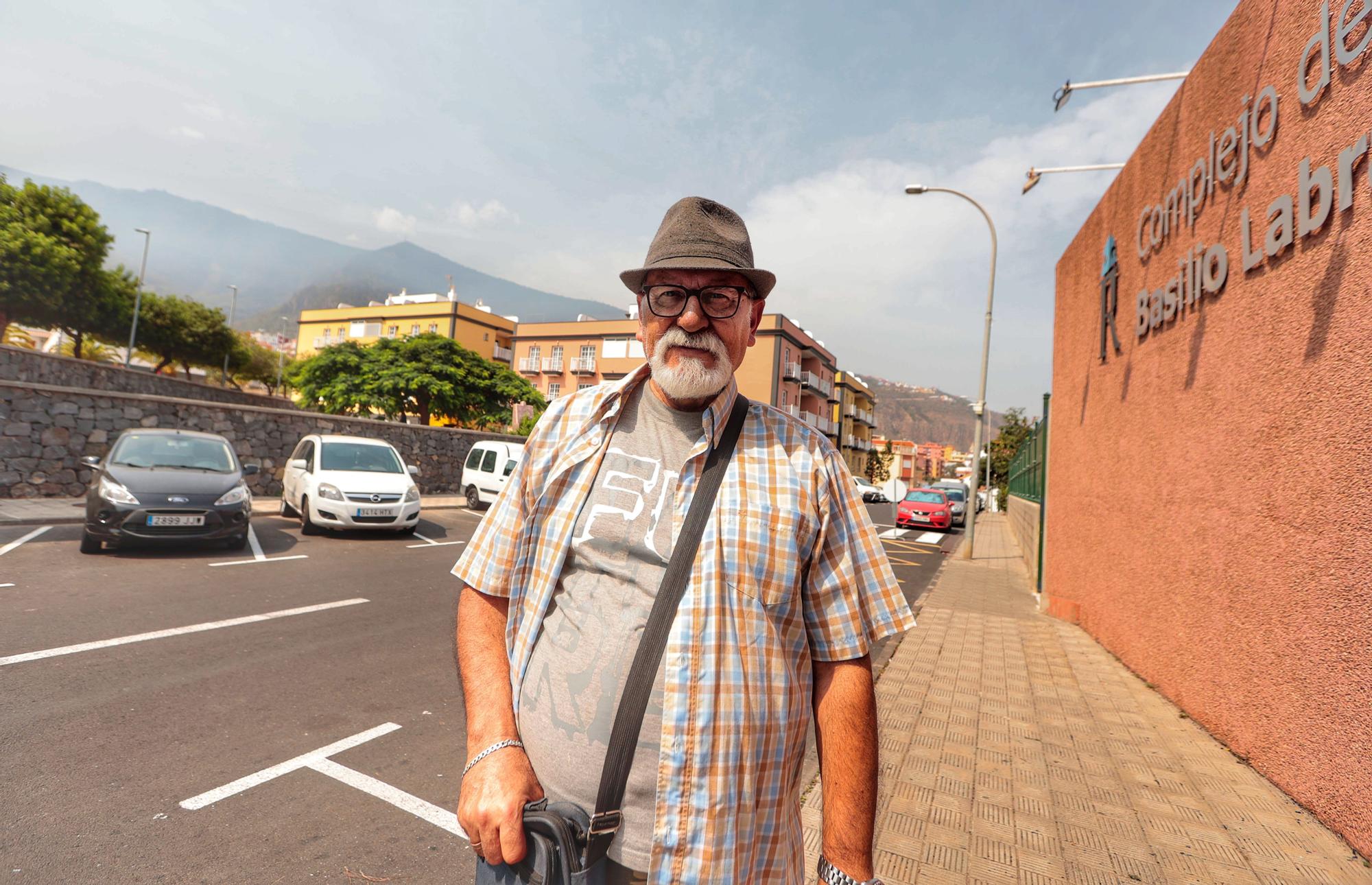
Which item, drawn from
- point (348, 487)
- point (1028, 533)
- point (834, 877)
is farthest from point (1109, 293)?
point (348, 487)

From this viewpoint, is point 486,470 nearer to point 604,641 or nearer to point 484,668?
point 484,668

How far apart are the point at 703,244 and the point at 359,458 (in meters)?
11.6

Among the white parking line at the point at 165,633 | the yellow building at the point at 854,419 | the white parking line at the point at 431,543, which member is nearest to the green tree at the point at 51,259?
the white parking line at the point at 431,543

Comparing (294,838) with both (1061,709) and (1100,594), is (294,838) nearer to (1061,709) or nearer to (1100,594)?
(1061,709)

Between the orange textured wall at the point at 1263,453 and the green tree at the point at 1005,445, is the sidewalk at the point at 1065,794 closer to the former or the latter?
the orange textured wall at the point at 1263,453

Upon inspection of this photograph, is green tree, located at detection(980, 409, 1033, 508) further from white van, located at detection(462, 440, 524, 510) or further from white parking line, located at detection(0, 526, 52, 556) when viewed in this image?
white parking line, located at detection(0, 526, 52, 556)

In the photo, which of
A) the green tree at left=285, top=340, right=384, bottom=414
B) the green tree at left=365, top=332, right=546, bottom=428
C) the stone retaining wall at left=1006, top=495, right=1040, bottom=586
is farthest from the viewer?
the green tree at left=285, top=340, right=384, bottom=414

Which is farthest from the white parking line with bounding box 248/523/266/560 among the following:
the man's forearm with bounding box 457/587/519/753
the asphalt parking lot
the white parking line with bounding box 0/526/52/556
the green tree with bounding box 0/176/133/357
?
the green tree with bounding box 0/176/133/357

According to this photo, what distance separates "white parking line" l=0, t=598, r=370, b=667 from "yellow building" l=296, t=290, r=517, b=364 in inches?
2369

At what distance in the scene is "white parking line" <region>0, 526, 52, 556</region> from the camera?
773cm

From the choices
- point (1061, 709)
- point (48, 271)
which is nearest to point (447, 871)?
point (1061, 709)

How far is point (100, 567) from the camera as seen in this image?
23.6ft

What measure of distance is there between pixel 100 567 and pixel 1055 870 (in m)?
8.88

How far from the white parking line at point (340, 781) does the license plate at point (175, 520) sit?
19.9 feet
